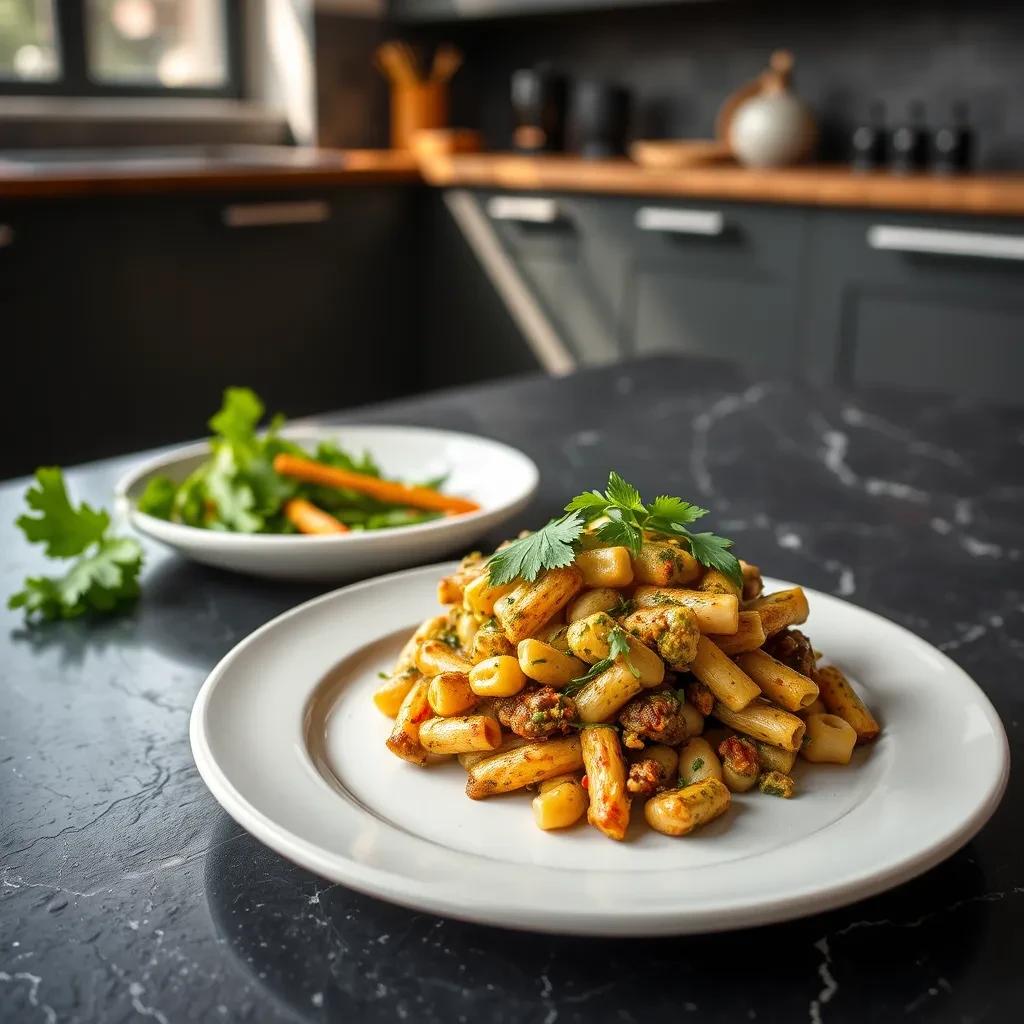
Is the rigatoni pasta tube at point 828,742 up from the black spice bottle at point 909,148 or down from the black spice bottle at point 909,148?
down

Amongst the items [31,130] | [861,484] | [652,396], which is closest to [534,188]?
[31,130]

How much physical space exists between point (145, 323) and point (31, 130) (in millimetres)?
836

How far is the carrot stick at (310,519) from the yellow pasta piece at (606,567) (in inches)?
14.2

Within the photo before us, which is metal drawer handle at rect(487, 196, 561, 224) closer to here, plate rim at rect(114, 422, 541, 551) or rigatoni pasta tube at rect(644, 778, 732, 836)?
plate rim at rect(114, 422, 541, 551)

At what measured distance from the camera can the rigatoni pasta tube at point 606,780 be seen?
0.55 metres

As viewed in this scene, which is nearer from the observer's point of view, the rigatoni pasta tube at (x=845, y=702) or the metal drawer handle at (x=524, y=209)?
the rigatoni pasta tube at (x=845, y=702)

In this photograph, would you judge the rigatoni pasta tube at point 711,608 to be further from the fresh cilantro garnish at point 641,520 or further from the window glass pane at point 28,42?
the window glass pane at point 28,42

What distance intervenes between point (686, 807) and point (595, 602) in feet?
0.39

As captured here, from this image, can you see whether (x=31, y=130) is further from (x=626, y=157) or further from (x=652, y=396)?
(x=652, y=396)

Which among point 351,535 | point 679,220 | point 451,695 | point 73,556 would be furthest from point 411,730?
point 679,220

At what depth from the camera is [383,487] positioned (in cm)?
104

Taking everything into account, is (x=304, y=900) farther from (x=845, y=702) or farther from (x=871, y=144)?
(x=871, y=144)

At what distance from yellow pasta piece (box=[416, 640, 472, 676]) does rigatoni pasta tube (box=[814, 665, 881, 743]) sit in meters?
0.19

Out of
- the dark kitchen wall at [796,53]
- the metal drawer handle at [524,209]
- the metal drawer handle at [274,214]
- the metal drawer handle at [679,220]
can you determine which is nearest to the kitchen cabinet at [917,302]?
the metal drawer handle at [679,220]
